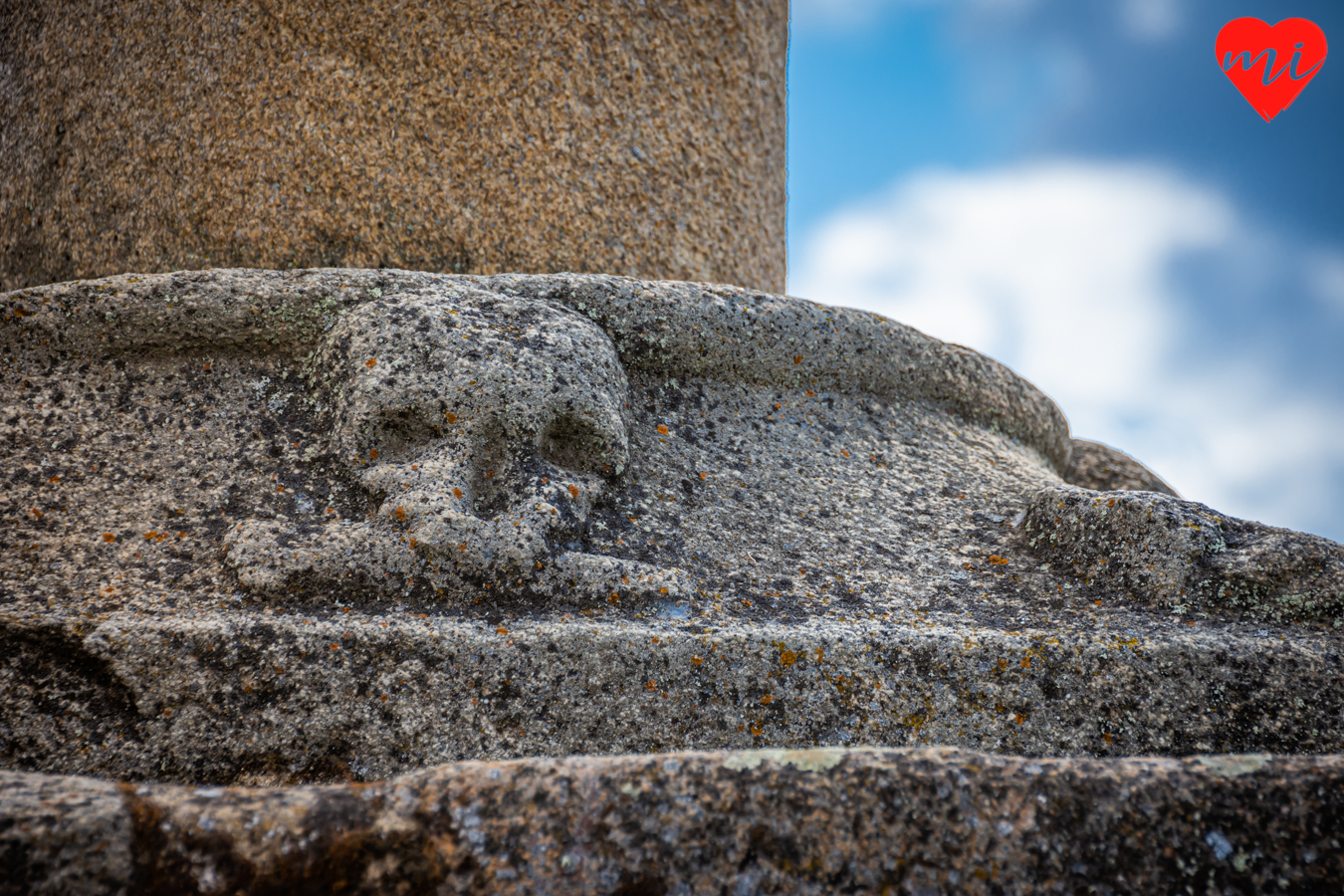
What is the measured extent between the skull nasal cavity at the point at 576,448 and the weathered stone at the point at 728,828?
0.79 meters

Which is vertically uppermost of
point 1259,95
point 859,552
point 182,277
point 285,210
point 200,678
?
point 1259,95

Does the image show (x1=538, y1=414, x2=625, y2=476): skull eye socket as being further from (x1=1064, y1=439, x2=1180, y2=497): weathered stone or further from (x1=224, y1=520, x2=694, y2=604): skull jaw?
(x1=1064, y1=439, x2=1180, y2=497): weathered stone

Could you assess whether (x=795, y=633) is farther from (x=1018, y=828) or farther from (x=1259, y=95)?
(x=1259, y=95)

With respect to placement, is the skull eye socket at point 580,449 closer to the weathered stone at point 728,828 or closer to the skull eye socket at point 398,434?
the skull eye socket at point 398,434

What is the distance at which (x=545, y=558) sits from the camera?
Result: 1453mm

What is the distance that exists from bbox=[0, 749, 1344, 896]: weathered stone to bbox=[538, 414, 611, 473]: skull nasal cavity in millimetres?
790

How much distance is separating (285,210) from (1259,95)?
2.76 m

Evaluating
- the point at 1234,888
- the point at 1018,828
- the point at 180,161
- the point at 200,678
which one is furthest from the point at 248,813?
the point at 180,161

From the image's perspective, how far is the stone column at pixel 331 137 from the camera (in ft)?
6.88

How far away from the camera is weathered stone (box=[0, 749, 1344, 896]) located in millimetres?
823

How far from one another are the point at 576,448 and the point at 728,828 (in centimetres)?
92

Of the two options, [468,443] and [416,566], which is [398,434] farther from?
[416,566]

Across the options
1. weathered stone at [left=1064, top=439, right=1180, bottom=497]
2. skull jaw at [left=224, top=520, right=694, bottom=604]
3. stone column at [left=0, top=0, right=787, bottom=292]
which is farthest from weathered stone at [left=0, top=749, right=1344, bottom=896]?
weathered stone at [left=1064, top=439, right=1180, bottom=497]

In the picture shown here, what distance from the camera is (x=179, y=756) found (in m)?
1.24
